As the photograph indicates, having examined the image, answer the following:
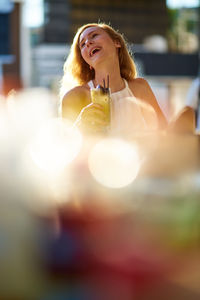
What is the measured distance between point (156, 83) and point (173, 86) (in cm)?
45

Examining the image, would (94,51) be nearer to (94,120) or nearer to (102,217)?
(94,120)

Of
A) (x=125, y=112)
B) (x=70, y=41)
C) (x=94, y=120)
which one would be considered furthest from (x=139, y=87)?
(x=70, y=41)

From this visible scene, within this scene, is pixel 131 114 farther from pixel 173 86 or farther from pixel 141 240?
pixel 173 86

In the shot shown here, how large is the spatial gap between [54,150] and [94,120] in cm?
29

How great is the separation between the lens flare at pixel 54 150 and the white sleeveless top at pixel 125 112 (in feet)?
1.28

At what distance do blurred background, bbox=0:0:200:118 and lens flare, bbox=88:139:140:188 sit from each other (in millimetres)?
8952

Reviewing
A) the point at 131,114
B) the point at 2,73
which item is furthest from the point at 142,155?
the point at 2,73

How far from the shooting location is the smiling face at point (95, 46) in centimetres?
157

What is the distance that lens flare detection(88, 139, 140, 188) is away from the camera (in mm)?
1048

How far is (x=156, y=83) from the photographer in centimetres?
1124

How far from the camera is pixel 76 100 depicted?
1.59 meters

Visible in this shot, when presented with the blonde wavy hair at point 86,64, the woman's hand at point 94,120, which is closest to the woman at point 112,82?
the blonde wavy hair at point 86,64

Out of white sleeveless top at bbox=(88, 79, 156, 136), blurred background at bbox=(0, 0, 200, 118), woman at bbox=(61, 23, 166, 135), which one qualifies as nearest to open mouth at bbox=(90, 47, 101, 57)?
woman at bbox=(61, 23, 166, 135)

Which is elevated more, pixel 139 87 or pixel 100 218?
pixel 139 87
